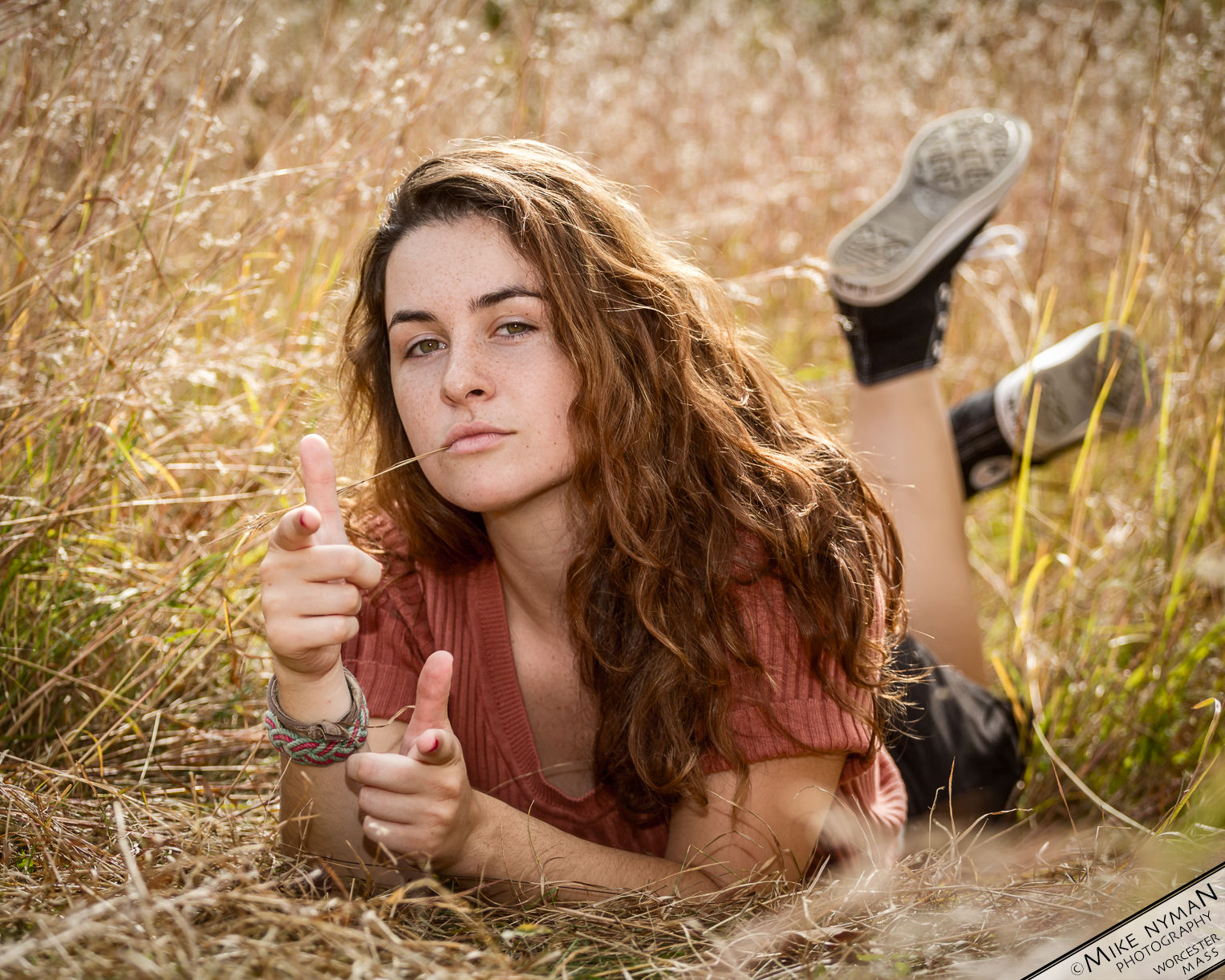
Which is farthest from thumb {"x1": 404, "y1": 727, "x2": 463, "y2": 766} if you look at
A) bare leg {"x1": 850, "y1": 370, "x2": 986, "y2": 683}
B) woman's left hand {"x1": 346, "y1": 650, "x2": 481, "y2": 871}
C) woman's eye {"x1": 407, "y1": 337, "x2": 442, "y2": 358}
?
bare leg {"x1": 850, "y1": 370, "x2": 986, "y2": 683}

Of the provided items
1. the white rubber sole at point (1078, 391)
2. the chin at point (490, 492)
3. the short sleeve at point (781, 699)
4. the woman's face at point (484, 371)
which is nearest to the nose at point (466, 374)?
the woman's face at point (484, 371)

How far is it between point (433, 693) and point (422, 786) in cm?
11

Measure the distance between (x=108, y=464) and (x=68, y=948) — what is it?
→ 3.27 ft

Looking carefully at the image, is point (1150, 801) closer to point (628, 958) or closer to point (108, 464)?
point (628, 958)

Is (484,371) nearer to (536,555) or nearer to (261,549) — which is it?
(536,555)

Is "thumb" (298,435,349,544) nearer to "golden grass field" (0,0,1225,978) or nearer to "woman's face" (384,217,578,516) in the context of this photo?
"woman's face" (384,217,578,516)

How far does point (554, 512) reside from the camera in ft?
5.13

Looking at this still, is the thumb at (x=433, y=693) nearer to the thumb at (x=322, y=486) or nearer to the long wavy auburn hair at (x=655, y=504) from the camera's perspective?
the thumb at (x=322, y=486)

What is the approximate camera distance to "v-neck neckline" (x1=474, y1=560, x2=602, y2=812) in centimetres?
158

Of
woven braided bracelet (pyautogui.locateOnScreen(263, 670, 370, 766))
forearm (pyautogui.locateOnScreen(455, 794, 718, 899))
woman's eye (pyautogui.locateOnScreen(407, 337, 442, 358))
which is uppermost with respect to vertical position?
woman's eye (pyautogui.locateOnScreen(407, 337, 442, 358))

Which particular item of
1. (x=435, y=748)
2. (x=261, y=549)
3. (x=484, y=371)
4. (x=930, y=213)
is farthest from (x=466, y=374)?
(x=930, y=213)

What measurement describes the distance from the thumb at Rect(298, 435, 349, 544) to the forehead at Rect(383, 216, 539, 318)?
1.09 ft

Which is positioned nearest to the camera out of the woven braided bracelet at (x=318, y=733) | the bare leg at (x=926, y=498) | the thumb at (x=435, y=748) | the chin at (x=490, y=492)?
the thumb at (x=435, y=748)

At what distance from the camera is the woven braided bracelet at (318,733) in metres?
→ 1.29
